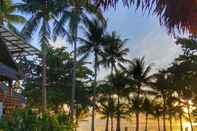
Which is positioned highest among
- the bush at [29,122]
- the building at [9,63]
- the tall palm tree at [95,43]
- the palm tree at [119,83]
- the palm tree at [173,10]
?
the tall palm tree at [95,43]

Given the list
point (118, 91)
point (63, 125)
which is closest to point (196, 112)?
point (118, 91)

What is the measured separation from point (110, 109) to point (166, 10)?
216 ft

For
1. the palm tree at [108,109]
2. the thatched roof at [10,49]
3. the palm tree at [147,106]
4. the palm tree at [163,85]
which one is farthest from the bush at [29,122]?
the palm tree at [147,106]

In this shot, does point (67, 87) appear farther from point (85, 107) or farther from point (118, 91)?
point (118, 91)

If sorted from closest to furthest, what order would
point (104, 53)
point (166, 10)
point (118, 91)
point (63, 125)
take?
point (166, 10)
point (63, 125)
point (104, 53)
point (118, 91)

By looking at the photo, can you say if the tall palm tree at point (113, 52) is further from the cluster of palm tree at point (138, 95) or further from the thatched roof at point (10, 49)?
the thatched roof at point (10, 49)

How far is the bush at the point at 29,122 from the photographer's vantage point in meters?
11.0

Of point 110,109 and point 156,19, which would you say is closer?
point 156,19

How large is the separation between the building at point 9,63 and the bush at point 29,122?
2.87 meters

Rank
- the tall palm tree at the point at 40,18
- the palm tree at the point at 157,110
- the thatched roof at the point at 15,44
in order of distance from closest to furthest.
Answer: the thatched roof at the point at 15,44 < the tall palm tree at the point at 40,18 < the palm tree at the point at 157,110

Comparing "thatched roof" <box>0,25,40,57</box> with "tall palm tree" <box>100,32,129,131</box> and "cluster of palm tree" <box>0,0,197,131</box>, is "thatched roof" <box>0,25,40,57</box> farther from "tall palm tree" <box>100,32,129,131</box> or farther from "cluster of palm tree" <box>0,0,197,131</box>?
"tall palm tree" <box>100,32,129,131</box>

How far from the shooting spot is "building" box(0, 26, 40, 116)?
52.6 ft

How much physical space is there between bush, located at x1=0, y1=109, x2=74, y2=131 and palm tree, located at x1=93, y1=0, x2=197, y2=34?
7573 millimetres

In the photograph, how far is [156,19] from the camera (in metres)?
3.99
